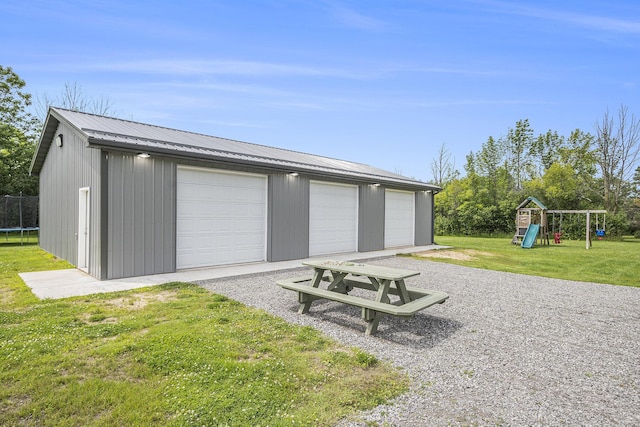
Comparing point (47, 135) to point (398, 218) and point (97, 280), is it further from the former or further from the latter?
point (398, 218)

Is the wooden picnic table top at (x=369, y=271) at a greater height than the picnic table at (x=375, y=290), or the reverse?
the wooden picnic table top at (x=369, y=271)

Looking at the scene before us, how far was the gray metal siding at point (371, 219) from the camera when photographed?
38.1ft

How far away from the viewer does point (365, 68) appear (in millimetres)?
14281

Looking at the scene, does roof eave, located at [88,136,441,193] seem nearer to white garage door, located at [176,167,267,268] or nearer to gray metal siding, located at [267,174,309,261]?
gray metal siding, located at [267,174,309,261]

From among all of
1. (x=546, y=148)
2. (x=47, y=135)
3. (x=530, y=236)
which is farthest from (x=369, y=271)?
(x=546, y=148)

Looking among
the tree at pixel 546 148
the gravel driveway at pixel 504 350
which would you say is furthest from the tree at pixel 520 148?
the gravel driveway at pixel 504 350

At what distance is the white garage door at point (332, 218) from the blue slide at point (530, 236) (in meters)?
8.65

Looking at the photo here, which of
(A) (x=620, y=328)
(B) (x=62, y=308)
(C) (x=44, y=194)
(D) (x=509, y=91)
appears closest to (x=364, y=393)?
(A) (x=620, y=328)

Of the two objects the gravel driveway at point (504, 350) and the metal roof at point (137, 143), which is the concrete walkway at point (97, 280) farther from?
the metal roof at point (137, 143)

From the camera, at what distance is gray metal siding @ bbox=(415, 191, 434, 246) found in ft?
47.3

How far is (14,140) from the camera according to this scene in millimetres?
19531

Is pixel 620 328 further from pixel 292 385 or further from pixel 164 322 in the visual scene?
pixel 164 322

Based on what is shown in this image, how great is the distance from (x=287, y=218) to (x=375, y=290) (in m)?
5.15

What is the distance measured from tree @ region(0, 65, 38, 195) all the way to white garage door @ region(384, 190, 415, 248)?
1988 centimetres
